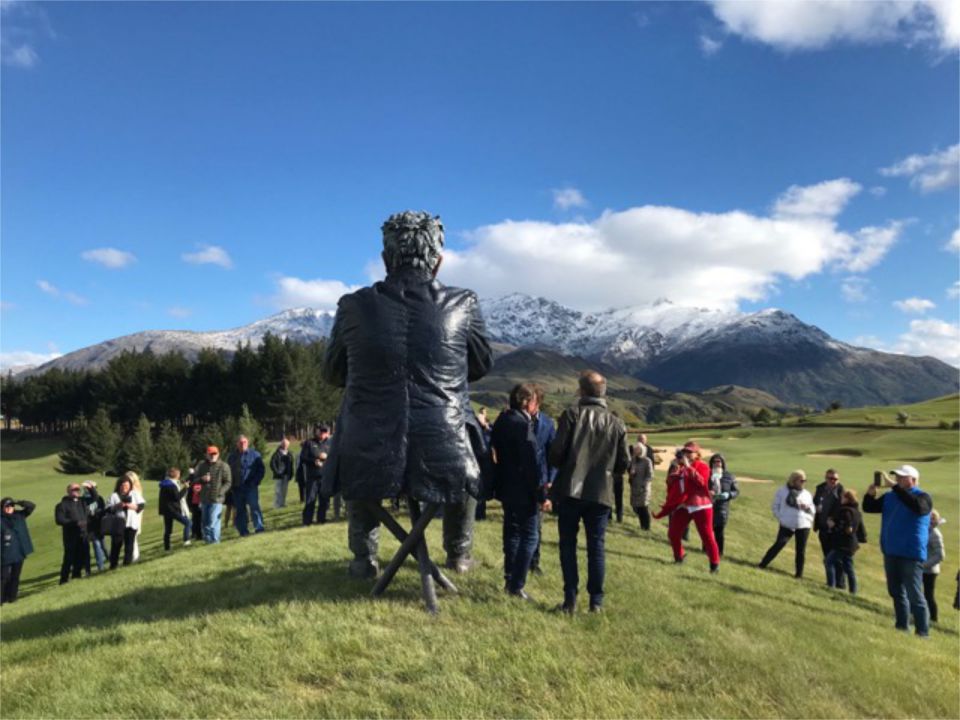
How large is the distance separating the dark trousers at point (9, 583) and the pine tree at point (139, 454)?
55.4 m

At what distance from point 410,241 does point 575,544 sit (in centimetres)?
347

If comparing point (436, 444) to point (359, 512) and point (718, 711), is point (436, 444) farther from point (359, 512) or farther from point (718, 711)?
point (718, 711)

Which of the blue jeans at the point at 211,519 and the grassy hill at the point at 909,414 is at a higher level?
the grassy hill at the point at 909,414

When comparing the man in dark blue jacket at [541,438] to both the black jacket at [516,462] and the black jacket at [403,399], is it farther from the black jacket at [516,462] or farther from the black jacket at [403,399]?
the black jacket at [403,399]

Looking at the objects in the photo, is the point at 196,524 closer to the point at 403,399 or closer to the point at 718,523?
the point at 718,523

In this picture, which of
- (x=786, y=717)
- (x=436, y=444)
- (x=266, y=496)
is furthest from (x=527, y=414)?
(x=266, y=496)

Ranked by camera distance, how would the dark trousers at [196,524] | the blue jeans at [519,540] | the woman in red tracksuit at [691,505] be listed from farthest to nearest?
the dark trousers at [196,524] < the woman in red tracksuit at [691,505] < the blue jeans at [519,540]

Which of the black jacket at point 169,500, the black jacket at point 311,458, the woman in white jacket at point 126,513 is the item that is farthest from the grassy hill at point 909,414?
the woman in white jacket at point 126,513

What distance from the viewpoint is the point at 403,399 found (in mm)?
5742

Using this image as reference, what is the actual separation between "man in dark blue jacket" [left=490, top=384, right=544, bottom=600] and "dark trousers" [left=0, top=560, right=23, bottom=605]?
1257cm

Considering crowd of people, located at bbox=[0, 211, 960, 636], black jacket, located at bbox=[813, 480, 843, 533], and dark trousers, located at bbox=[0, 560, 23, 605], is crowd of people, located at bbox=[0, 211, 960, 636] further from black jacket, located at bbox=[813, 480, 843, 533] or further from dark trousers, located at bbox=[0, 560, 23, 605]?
dark trousers, located at bbox=[0, 560, 23, 605]

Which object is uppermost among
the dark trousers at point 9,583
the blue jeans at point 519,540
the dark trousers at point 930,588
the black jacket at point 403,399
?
the black jacket at point 403,399

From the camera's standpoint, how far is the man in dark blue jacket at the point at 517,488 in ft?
22.0

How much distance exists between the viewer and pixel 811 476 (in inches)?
1522
